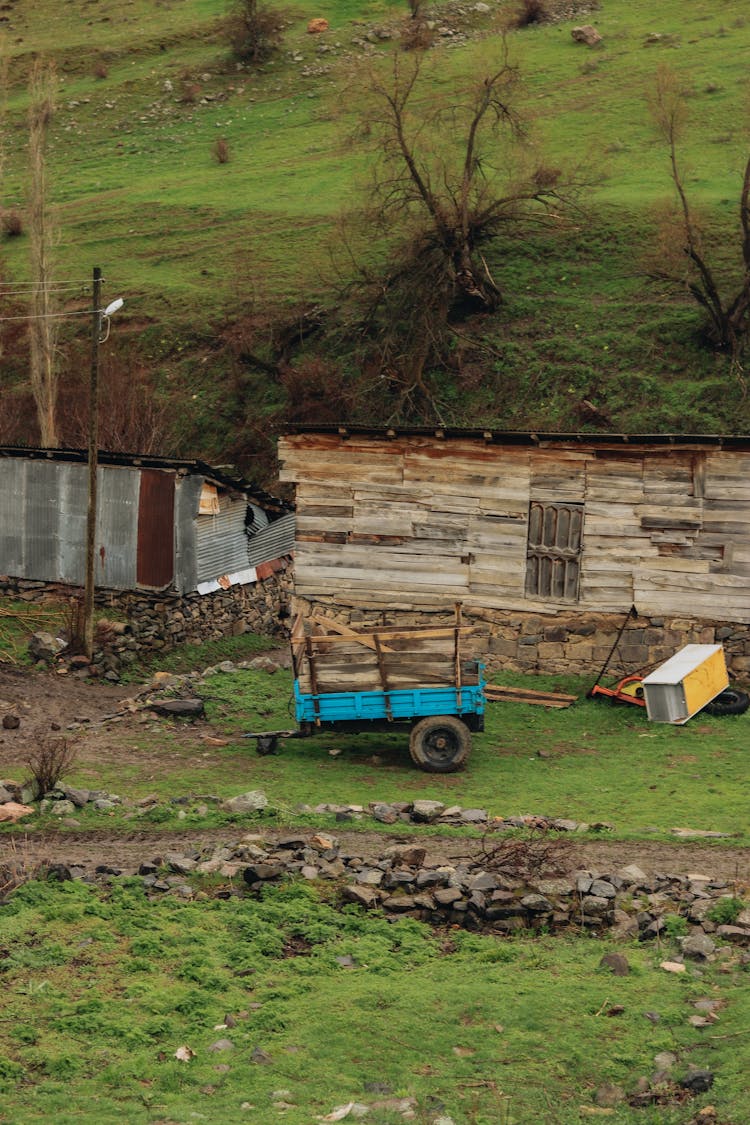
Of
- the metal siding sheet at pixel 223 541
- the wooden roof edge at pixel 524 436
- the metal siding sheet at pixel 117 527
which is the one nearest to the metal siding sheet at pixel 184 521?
the metal siding sheet at pixel 223 541

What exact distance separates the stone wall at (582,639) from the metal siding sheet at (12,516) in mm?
9004

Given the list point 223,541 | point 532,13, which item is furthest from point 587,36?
point 223,541

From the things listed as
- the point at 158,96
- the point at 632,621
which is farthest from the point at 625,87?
the point at 632,621

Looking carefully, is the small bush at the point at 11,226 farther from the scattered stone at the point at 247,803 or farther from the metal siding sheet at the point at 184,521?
the scattered stone at the point at 247,803

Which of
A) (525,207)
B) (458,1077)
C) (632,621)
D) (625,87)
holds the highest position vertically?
(625,87)

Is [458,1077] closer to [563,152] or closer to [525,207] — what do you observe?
[525,207]

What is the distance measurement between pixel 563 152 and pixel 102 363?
20.0m

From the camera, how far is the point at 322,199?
164ft

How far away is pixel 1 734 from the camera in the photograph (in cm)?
1934

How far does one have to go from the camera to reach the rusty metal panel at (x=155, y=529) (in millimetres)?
25812

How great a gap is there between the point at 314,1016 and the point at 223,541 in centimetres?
1737

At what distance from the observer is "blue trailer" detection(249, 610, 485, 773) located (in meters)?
17.4

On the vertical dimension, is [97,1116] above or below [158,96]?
below

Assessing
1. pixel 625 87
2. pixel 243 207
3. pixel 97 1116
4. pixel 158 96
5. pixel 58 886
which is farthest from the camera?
pixel 158 96
